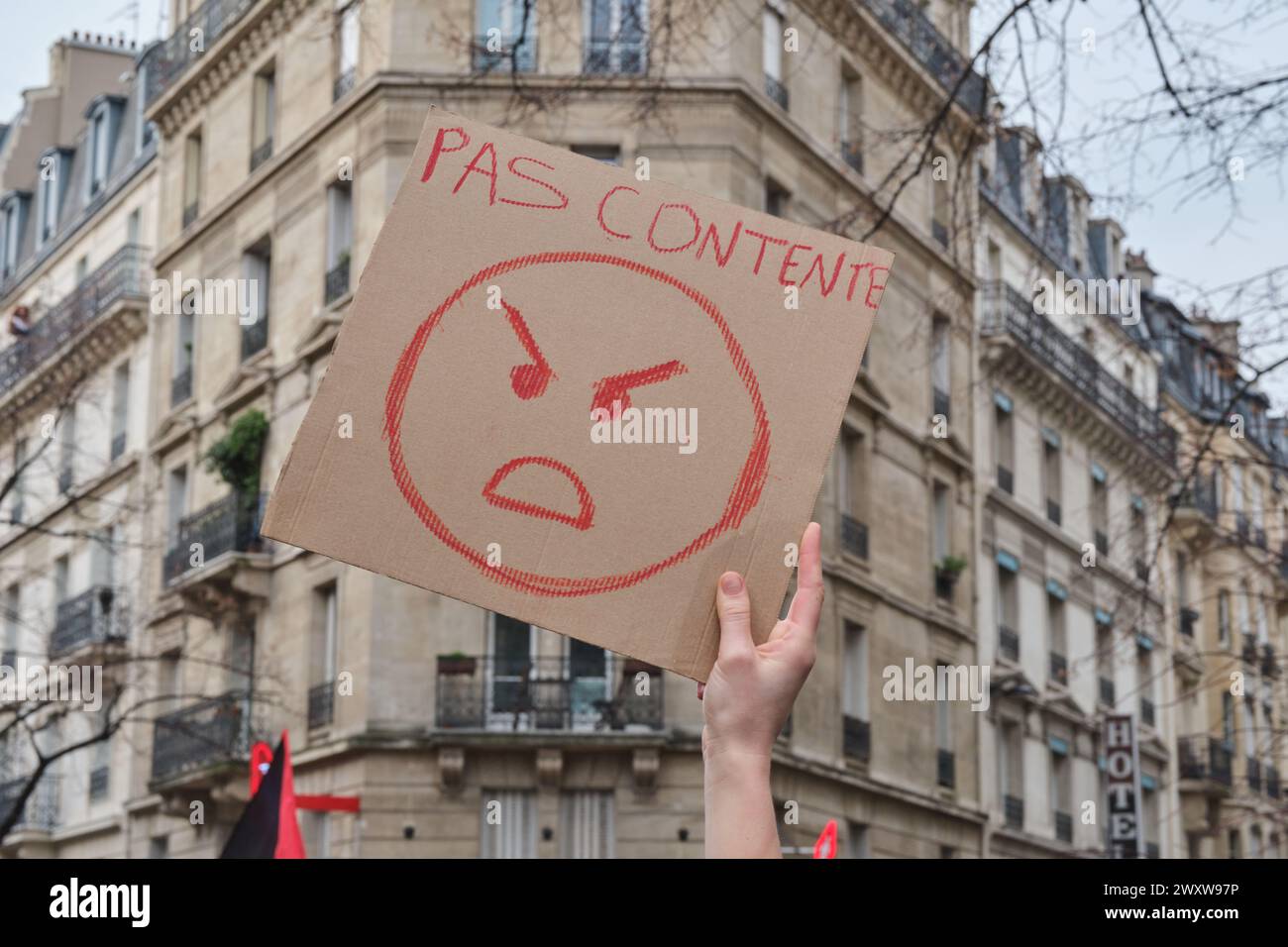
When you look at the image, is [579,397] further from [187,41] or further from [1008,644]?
[187,41]

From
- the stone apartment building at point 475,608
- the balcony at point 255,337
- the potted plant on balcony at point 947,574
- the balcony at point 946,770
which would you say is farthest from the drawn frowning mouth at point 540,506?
the potted plant on balcony at point 947,574

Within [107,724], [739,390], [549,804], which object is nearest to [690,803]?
[549,804]

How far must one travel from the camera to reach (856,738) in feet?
99.0

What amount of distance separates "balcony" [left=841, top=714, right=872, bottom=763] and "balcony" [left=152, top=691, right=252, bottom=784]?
27.6 feet

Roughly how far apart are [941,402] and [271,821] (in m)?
22.5

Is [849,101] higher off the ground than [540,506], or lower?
higher

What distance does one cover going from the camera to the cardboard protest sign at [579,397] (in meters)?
3.15

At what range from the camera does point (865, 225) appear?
92.8 ft

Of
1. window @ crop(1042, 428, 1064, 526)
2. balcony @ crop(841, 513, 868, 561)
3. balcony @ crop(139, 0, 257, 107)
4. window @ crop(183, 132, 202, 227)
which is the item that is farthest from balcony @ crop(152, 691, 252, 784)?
window @ crop(1042, 428, 1064, 526)

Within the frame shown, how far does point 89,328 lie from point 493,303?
3333 centimetres

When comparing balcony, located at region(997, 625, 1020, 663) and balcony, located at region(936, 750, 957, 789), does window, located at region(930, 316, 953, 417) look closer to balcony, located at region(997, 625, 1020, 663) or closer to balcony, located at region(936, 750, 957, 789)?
balcony, located at region(997, 625, 1020, 663)

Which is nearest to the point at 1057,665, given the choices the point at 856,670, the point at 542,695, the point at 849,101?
the point at 856,670

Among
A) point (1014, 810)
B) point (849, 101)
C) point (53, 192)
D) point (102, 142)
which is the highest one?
point (102, 142)
